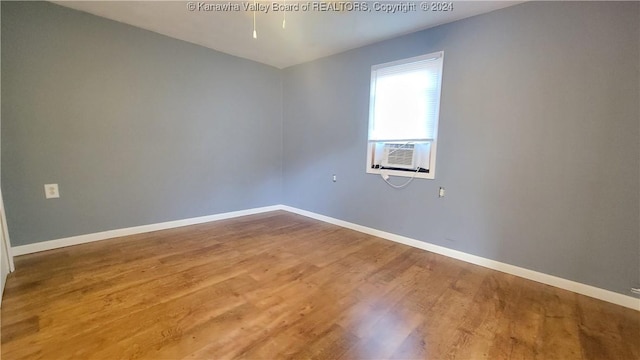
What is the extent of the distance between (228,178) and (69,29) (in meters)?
2.14

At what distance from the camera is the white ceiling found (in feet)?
7.52

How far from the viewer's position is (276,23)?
2.59m

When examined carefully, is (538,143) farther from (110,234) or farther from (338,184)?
(110,234)

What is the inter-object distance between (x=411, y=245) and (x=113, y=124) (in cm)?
343

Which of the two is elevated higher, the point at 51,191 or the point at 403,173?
the point at 403,173

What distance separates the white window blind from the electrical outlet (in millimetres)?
3257

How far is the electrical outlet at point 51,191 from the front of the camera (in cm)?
241

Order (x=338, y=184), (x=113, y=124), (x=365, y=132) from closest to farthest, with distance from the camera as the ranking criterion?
1. (x=113, y=124)
2. (x=365, y=132)
3. (x=338, y=184)

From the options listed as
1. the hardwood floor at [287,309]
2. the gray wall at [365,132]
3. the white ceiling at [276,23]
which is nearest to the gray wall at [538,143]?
the gray wall at [365,132]

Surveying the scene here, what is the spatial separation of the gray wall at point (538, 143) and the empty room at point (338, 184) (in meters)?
0.01

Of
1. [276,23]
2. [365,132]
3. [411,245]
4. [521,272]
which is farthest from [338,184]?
[521,272]

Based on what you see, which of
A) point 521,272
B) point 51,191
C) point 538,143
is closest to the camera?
point 538,143

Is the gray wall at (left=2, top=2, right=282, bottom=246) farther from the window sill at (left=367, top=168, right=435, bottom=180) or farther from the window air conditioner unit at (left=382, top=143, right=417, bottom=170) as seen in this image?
the window air conditioner unit at (left=382, top=143, right=417, bottom=170)

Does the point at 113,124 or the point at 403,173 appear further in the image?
the point at 403,173
